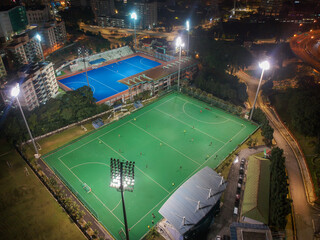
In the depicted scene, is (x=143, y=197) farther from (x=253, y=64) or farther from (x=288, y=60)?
(x=288, y=60)

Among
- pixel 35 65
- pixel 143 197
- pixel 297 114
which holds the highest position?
pixel 35 65

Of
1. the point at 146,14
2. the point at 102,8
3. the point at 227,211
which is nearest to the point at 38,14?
the point at 102,8

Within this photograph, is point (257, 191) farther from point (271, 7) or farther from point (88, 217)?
point (271, 7)

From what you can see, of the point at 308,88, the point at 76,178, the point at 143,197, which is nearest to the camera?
the point at 143,197

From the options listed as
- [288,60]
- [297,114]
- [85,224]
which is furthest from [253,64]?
[85,224]

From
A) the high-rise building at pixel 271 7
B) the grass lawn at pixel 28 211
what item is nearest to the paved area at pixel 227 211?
the grass lawn at pixel 28 211

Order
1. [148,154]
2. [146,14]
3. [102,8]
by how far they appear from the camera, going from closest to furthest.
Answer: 1. [148,154]
2. [146,14]
3. [102,8]
